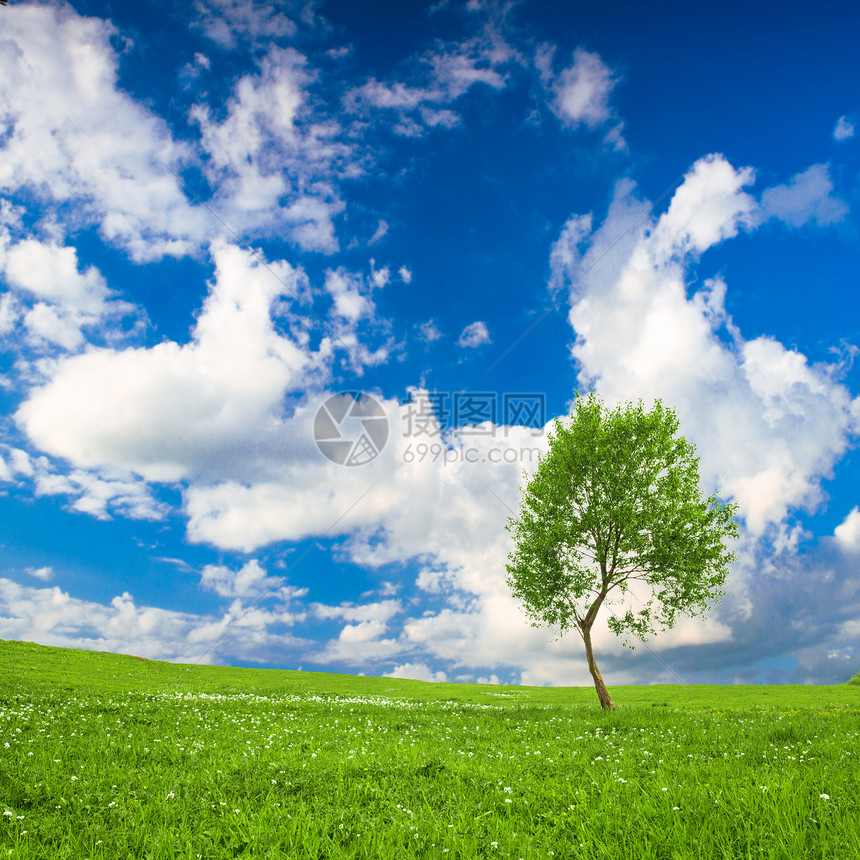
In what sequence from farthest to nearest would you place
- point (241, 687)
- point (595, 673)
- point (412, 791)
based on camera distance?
point (241, 687)
point (595, 673)
point (412, 791)

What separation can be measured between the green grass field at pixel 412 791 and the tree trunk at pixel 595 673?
1065cm

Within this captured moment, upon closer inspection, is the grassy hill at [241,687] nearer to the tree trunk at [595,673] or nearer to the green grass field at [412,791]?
the tree trunk at [595,673]

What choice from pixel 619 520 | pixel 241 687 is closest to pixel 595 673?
pixel 619 520

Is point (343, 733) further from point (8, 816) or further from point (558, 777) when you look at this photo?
point (8, 816)

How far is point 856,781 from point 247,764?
11057 millimetres

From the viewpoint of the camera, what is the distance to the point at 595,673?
87.8 ft

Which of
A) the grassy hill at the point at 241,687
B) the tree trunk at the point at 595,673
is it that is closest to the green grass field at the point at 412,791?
the tree trunk at the point at 595,673

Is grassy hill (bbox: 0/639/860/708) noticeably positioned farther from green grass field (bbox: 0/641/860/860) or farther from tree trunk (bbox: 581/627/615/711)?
green grass field (bbox: 0/641/860/860)

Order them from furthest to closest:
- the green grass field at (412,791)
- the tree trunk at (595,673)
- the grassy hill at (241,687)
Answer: the grassy hill at (241,687), the tree trunk at (595,673), the green grass field at (412,791)

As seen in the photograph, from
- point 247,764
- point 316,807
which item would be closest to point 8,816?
point 247,764

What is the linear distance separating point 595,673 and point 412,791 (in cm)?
2038

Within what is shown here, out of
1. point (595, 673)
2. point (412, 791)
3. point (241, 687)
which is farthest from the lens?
point (241, 687)

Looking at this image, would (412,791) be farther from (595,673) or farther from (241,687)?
(241,687)

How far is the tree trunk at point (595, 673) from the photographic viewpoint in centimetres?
2597
